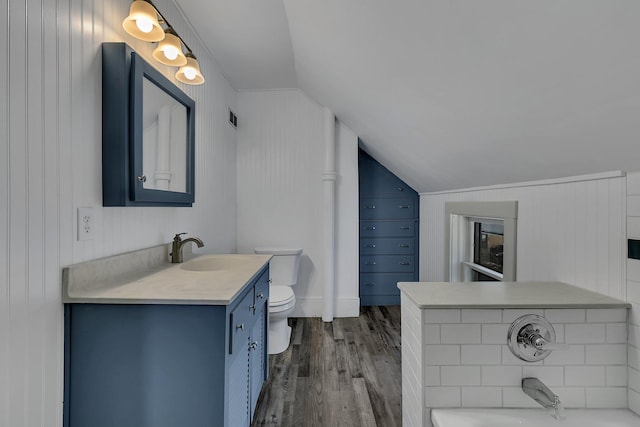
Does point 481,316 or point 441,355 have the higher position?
point 481,316

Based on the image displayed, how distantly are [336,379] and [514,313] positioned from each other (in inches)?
52.9

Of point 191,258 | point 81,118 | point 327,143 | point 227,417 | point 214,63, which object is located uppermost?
point 214,63

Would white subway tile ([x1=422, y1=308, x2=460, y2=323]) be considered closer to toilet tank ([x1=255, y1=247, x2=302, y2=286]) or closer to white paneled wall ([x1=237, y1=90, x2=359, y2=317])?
toilet tank ([x1=255, y1=247, x2=302, y2=286])

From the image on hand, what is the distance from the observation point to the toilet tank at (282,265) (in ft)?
9.72

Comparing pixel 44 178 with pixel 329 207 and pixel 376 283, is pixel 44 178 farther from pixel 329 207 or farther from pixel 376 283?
pixel 376 283

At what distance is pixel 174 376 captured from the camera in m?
1.11

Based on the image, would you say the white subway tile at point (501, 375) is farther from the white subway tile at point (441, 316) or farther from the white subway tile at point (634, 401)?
the white subway tile at point (634, 401)

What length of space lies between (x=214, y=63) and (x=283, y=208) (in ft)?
4.62

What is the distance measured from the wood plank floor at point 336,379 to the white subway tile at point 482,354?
84 centimetres

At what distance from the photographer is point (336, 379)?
208cm

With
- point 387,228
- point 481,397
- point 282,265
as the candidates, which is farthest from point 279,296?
point 387,228

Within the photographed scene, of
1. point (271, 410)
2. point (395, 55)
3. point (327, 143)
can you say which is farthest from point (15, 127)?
point (327, 143)

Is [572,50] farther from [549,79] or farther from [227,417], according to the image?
[227,417]

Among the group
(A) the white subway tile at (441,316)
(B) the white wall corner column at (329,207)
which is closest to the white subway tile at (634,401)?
(A) the white subway tile at (441,316)
